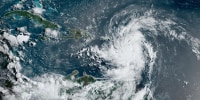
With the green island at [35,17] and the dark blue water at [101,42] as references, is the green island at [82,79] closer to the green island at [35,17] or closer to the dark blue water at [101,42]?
the dark blue water at [101,42]

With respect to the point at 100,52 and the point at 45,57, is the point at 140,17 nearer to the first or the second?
the point at 100,52

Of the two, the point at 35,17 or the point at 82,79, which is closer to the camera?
the point at 82,79

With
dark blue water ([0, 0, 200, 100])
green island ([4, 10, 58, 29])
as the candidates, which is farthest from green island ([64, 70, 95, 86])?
green island ([4, 10, 58, 29])

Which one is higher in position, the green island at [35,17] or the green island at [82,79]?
the green island at [35,17]

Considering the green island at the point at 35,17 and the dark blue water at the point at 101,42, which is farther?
the green island at the point at 35,17

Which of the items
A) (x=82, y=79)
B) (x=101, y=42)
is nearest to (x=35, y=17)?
(x=101, y=42)

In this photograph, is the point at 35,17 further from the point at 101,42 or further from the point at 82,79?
the point at 82,79

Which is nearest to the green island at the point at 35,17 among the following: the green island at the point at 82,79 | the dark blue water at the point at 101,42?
the dark blue water at the point at 101,42

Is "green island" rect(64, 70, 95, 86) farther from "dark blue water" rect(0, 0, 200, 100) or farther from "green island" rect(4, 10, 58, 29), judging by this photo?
"green island" rect(4, 10, 58, 29)

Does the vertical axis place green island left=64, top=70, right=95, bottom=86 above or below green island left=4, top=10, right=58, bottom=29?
below

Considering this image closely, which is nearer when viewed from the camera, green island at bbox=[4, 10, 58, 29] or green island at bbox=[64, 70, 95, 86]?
green island at bbox=[64, 70, 95, 86]

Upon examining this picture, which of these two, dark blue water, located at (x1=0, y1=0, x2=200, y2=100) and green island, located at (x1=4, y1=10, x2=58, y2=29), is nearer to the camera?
dark blue water, located at (x1=0, y1=0, x2=200, y2=100)
